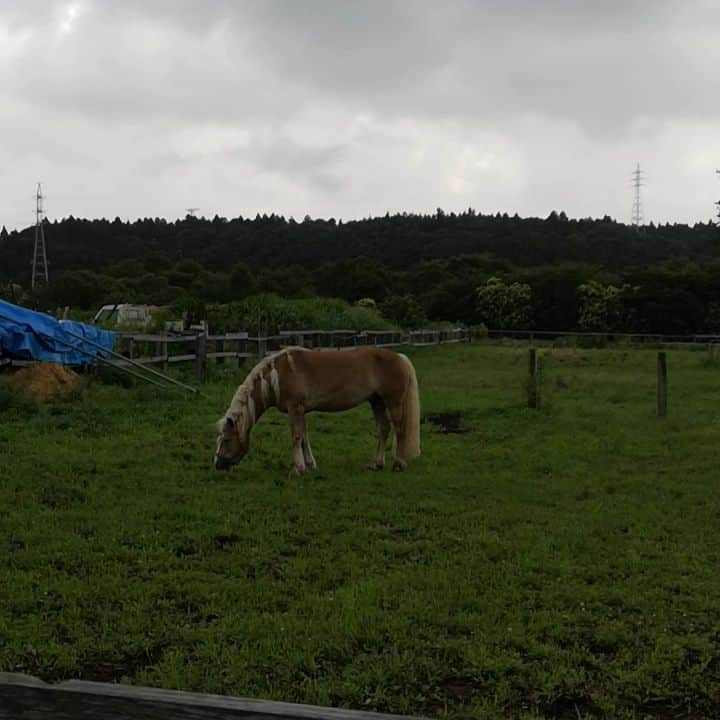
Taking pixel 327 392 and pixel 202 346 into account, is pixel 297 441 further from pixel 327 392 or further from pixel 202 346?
pixel 202 346

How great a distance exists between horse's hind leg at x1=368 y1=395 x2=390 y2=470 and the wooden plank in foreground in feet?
21.6

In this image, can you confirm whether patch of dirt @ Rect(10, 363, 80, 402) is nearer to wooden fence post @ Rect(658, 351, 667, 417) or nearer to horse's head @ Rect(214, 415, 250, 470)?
horse's head @ Rect(214, 415, 250, 470)

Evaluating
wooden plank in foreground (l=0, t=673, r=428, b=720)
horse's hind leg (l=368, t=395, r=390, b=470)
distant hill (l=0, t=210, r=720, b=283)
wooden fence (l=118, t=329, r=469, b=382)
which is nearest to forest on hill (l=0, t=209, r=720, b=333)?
distant hill (l=0, t=210, r=720, b=283)

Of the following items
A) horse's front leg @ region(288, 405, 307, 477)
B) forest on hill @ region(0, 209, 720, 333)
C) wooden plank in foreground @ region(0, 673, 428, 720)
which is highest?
forest on hill @ region(0, 209, 720, 333)

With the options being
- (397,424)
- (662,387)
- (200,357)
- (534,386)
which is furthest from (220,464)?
(200,357)

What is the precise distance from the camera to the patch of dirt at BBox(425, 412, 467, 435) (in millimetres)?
11148

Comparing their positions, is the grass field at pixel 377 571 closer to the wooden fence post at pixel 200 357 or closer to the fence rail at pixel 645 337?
the wooden fence post at pixel 200 357

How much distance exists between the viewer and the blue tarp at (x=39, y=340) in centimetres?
1363

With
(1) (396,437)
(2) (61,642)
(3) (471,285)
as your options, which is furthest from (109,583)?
(3) (471,285)

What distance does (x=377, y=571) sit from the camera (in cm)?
495

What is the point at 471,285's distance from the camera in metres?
66.3

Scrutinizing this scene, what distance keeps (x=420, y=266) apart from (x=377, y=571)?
7890cm

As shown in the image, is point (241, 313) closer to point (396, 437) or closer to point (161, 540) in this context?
point (396, 437)

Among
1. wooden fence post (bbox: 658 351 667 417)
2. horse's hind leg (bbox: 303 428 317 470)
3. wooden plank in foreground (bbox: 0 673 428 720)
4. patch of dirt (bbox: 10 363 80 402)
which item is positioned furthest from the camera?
patch of dirt (bbox: 10 363 80 402)
